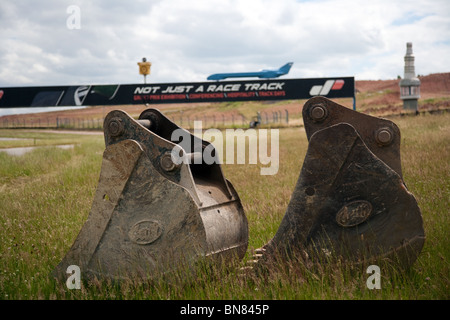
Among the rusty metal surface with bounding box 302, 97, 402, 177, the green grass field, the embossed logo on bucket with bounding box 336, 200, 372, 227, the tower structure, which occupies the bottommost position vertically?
the green grass field

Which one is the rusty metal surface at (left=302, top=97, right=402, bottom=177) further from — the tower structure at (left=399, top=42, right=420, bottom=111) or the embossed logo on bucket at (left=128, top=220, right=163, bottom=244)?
the tower structure at (left=399, top=42, right=420, bottom=111)

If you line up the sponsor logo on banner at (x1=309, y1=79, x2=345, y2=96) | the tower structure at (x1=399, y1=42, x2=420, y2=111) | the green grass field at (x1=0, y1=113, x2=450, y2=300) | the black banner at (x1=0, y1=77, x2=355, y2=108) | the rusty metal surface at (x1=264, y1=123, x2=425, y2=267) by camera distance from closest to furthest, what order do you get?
the green grass field at (x1=0, y1=113, x2=450, y2=300) < the rusty metal surface at (x1=264, y1=123, x2=425, y2=267) < the tower structure at (x1=399, y1=42, x2=420, y2=111) < the sponsor logo on banner at (x1=309, y1=79, x2=345, y2=96) < the black banner at (x1=0, y1=77, x2=355, y2=108)

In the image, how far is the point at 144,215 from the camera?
4293 millimetres

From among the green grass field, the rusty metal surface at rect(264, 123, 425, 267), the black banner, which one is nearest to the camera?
the green grass field

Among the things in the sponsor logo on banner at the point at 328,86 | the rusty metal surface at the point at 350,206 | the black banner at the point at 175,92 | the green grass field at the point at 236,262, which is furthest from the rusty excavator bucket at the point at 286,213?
the sponsor logo on banner at the point at 328,86

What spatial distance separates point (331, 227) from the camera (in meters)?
4.27

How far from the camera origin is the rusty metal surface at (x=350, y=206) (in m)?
4.15

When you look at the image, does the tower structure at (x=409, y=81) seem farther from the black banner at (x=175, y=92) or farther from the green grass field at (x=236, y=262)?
the green grass field at (x=236, y=262)

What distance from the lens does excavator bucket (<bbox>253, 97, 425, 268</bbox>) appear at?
415 cm

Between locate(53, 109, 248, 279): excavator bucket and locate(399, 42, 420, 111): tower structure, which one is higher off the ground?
locate(399, 42, 420, 111): tower structure

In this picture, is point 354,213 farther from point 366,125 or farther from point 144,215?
point 144,215

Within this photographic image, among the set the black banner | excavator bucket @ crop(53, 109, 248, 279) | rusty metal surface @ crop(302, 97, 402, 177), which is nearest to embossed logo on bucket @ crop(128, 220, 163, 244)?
excavator bucket @ crop(53, 109, 248, 279)

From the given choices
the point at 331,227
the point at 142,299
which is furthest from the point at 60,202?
the point at 331,227
